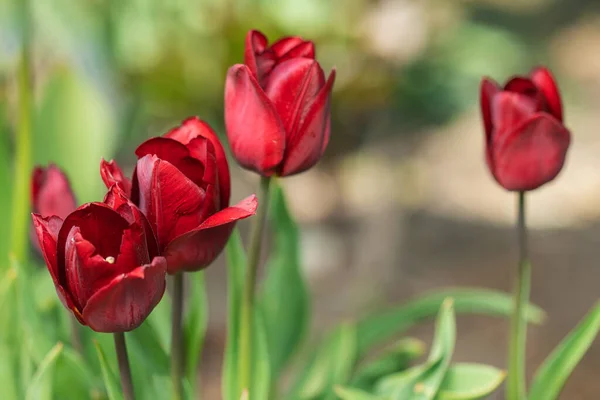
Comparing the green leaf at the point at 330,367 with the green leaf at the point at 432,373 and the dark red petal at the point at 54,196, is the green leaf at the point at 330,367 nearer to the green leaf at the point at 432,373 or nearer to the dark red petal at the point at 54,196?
the green leaf at the point at 432,373

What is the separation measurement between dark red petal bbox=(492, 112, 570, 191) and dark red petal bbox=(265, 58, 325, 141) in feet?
0.45

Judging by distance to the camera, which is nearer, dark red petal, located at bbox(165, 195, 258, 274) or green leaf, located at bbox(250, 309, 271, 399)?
dark red petal, located at bbox(165, 195, 258, 274)

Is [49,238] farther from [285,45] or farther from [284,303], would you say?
[284,303]

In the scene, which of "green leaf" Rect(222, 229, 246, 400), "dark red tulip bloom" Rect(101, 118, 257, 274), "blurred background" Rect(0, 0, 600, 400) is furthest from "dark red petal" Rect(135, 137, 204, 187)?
"blurred background" Rect(0, 0, 600, 400)

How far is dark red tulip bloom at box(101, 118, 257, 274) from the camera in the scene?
43cm

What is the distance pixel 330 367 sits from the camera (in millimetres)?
731

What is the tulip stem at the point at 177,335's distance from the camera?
497 millimetres

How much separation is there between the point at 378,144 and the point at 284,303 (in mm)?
2620

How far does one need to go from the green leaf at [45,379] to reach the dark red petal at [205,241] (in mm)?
109

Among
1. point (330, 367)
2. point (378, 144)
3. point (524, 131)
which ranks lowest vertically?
point (330, 367)

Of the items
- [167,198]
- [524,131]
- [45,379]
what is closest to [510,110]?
[524,131]

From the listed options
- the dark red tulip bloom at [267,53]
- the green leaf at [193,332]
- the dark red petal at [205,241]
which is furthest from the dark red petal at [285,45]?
the green leaf at [193,332]

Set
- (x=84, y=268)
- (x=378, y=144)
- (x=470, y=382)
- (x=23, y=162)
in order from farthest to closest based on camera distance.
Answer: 1. (x=378, y=144)
2. (x=23, y=162)
3. (x=470, y=382)
4. (x=84, y=268)

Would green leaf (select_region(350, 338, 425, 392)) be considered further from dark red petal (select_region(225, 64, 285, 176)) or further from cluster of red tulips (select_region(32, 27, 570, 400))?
dark red petal (select_region(225, 64, 285, 176))
